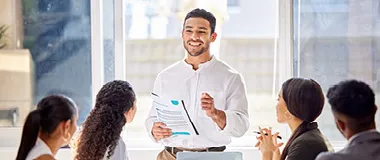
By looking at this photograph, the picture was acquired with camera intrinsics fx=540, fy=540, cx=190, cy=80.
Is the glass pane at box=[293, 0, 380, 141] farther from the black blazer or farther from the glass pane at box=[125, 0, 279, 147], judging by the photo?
the black blazer

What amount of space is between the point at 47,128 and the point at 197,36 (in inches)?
43.1

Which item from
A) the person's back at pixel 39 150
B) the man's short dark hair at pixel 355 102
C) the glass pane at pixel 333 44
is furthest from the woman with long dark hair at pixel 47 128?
the glass pane at pixel 333 44

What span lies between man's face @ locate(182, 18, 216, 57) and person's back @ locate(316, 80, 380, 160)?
104cm

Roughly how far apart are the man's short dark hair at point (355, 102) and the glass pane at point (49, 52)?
6.81 ft

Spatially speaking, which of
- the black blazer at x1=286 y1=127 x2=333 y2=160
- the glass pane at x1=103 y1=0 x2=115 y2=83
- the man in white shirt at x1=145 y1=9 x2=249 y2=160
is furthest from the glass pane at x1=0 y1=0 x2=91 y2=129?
the black blazer at x1=286 y1=127 x2=333 y2=160

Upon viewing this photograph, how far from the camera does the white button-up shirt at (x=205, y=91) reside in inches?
106

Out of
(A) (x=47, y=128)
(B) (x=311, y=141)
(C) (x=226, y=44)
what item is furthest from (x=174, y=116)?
(C) (x=226, y=44)

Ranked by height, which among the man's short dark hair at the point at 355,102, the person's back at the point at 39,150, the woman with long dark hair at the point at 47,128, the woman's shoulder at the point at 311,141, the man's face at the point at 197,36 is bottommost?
the woman's shoulder at the point at 311,141

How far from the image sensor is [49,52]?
137 inches

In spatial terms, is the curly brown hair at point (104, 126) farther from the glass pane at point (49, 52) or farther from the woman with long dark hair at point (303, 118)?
the glass pane at point (49, 52)

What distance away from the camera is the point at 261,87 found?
3.56 meters

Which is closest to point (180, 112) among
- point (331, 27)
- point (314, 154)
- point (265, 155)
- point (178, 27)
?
point (265, 155)

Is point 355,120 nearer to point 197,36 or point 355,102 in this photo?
point 355,102

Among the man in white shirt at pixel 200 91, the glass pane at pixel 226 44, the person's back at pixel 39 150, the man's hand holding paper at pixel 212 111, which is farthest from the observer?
the glass pane at pixel 226 44
